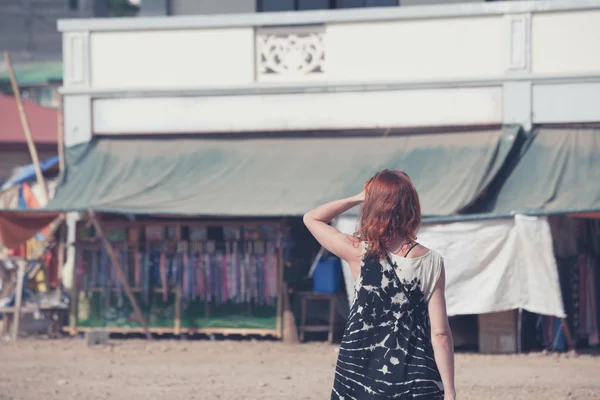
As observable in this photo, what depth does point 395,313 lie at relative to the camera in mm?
3822

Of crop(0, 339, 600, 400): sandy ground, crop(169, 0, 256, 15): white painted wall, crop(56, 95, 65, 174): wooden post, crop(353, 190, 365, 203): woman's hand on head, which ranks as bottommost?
crop(0, 339, 600, 400): sandy ground

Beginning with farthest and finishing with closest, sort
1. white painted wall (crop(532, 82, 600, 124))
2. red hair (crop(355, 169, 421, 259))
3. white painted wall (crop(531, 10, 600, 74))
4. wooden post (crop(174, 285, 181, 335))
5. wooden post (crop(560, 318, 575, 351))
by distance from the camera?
1. wooden post (crop(174, 285, 181, 335))
2. white painted wall (crop(531, 10, 600, 74))
3. white painted wall (crop(532, 82, 600, 124))
4. wooden post (crop(560, 318, 575, 351))
5. red hair (crop(355, 169, 421, 259))

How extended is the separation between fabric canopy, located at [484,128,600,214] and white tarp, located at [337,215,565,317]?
0.87ft

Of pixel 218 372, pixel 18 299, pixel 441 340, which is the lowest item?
pixel 218 372

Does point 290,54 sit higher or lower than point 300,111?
higher

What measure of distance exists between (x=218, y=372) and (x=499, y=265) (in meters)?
3.33

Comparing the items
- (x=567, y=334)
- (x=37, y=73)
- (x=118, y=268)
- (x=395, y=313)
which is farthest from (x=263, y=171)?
(x=37, y=73)

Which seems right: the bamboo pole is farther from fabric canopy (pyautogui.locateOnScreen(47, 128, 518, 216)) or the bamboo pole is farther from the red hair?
the red hair

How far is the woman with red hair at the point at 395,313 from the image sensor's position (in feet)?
12.4

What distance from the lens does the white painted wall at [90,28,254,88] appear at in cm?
1318

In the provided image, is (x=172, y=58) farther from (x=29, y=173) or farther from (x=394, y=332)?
(x=394, y=332)

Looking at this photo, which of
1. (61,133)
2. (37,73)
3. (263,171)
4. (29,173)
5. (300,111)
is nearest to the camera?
(263,171)

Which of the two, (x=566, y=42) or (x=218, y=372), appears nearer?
(x=218, y=372)

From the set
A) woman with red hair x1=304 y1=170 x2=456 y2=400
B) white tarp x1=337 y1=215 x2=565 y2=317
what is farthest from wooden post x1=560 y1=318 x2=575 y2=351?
woman with red hair x1=304 y1=170 x2=456 y2=400
